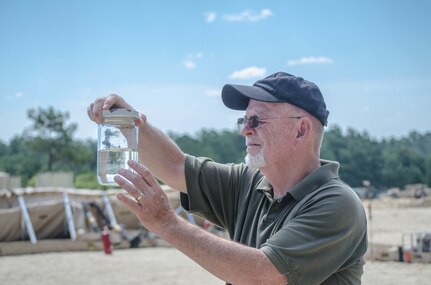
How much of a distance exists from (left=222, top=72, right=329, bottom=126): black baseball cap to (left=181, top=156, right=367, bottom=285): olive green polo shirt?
1.02ft

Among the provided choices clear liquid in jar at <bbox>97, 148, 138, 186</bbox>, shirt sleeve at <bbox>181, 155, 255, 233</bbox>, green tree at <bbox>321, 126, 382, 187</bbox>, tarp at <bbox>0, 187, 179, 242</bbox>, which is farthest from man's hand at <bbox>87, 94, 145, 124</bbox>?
green tree at <bbox>321, 126, 382, 187</bbox>

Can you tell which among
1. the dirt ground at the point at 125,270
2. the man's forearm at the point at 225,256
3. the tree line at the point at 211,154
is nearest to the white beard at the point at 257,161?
the man's forearm at the point at 225,256

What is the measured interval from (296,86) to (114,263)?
13.4 meters

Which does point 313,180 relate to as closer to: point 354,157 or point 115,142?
point 115,142

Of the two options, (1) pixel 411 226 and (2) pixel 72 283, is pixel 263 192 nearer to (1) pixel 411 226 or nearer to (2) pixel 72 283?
(2) pixel 72 283

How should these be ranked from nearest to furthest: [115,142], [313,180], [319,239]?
1. [319,239]
2. [313,180]
3. [115,142]

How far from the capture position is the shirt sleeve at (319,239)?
8.77 ft

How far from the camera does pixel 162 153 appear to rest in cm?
396

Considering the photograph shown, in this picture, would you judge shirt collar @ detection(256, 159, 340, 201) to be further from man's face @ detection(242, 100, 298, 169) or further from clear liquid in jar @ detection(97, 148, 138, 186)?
clear liquid in jar @ detection(97, 148, 138, 186)

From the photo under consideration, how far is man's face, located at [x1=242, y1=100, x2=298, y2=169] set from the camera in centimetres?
319

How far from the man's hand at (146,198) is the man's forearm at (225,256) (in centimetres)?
5

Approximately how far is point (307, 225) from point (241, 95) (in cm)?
94

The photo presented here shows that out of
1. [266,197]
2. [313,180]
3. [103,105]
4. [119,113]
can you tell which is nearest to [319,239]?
[313,180]

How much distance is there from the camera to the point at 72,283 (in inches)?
508
